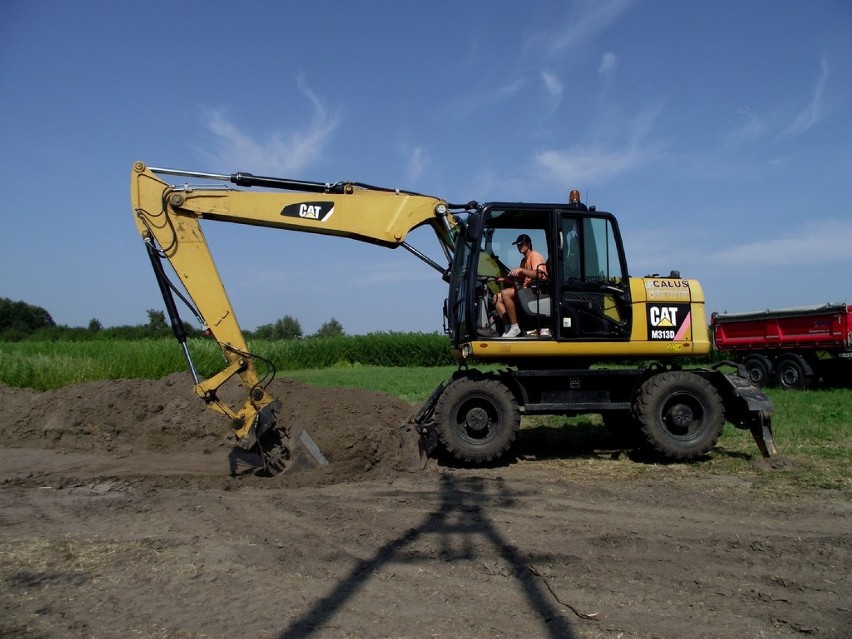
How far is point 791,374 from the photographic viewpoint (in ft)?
57.6

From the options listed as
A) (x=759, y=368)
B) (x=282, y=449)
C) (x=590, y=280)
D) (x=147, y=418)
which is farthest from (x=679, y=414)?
(x=759, y=368)

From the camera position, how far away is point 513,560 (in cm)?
468

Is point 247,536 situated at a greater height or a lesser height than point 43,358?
lesser

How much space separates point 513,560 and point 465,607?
34.0 inches

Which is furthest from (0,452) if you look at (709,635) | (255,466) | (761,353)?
(761,353)

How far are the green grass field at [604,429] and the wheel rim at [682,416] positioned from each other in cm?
39

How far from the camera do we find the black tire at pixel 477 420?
784 cm

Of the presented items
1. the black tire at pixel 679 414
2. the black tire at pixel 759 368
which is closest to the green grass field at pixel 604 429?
the black tire at pixel 679 414

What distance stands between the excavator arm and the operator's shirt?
1598mm

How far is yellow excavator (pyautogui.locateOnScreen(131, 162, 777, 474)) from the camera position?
7.65 metres

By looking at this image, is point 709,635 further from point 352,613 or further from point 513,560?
point 352,613

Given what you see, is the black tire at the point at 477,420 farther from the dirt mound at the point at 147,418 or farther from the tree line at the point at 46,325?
the tree line at the point at 46,325

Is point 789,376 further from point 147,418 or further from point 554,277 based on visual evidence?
point 147,418

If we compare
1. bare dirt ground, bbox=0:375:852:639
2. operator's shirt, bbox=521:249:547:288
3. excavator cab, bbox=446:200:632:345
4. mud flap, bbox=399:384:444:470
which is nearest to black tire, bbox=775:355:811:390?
bare dirt ground, bbox=0:375:852:639
